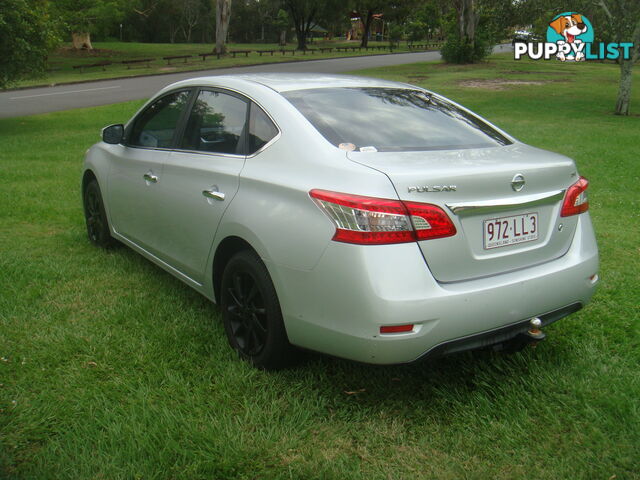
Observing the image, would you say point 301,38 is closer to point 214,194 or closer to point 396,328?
point 214,194

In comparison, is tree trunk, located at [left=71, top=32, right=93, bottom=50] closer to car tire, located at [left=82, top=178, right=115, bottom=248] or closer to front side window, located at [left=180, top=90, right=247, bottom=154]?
car tire, located at [left=82, top=178, right=115, bottom=248]

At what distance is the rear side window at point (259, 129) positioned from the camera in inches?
143

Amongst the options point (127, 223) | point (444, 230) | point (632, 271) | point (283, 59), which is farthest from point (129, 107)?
point (283, 59)

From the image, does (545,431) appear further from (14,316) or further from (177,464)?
(14,316)

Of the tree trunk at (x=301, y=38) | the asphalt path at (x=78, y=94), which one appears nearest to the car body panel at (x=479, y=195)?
the asphalt path at (x=78, y=94)

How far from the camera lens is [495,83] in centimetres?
2733

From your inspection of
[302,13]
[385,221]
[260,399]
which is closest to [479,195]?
[385,221]

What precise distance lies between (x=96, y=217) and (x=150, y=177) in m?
1.57

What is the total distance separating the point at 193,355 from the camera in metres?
3.81

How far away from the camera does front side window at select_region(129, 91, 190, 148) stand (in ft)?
15.0

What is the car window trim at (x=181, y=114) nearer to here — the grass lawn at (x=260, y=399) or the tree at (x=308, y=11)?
the grass lawn at (x=260, y=399)

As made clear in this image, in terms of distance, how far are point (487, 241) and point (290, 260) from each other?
0.93 m

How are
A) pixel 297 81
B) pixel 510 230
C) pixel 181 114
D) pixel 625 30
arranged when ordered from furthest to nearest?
pixel 625 30, pixel 181 114, pixel 297 81, pixel 510 230

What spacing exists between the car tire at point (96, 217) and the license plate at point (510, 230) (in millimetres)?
3588
